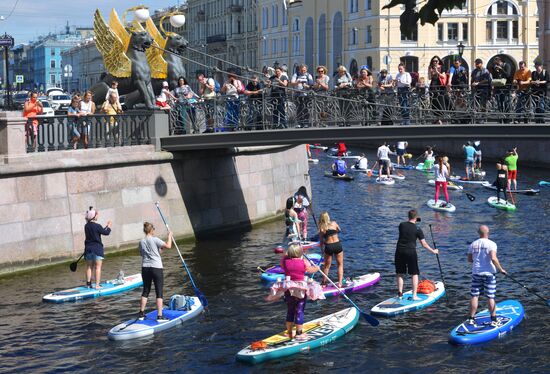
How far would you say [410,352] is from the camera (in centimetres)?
1675

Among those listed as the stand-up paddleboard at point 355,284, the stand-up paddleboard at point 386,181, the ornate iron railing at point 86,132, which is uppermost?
the ornate iron railing at point 86,132

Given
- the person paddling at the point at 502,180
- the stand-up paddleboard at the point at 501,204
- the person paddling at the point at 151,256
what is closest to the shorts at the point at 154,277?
the person paddling at the point at 151,256

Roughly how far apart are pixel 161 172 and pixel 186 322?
910 cm

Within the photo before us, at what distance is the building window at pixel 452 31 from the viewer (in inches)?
3327

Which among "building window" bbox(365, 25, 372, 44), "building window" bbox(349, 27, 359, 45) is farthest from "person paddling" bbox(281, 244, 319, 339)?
"building window" bbox(349, 27, 359, 45)

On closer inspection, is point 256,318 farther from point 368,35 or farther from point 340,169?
point 368,35

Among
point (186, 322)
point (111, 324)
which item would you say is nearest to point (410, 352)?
point (186, 322)

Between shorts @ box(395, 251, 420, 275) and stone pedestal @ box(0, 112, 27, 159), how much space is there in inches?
368

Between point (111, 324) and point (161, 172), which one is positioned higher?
point (161, 172)

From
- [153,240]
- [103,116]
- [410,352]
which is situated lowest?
[410,352]

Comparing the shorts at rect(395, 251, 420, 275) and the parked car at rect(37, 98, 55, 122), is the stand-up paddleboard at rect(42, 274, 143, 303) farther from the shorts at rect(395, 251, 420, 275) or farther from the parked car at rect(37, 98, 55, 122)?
the shorts at rect(395, 251, 420, 275)

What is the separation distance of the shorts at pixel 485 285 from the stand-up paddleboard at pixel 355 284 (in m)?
3.81

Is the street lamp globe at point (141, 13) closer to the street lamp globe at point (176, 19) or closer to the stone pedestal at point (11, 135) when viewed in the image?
the street lamp globe at point (176, 19)

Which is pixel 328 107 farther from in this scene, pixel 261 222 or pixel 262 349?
pixel 262 349
